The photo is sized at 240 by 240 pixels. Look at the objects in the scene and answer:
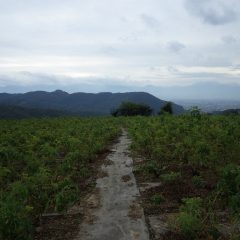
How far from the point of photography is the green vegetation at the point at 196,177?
643 cm

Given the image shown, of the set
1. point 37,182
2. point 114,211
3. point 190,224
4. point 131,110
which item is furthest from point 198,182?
point 131,110

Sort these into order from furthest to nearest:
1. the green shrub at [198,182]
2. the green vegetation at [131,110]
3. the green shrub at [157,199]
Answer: the green vegetation at [131,110]
the green shrub at [198,182]
the green shrub at [157,199]

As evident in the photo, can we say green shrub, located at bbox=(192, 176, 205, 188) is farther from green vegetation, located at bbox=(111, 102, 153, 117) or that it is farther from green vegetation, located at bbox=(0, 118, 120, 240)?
green vegetation, located at bbox=(111, 102, 153, 117)

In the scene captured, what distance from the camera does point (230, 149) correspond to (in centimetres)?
1248

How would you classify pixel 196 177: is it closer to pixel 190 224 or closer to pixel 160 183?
pixel 160 183

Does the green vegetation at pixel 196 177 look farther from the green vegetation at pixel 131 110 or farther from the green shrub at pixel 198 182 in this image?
the green vegetation at pixel 131 110

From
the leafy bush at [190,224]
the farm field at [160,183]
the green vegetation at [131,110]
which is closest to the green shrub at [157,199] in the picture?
the farm field at [160,183]

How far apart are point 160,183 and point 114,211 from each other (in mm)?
2590

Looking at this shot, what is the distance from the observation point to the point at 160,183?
1026 cm

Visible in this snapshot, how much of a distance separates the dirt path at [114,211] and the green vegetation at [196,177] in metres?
0.43

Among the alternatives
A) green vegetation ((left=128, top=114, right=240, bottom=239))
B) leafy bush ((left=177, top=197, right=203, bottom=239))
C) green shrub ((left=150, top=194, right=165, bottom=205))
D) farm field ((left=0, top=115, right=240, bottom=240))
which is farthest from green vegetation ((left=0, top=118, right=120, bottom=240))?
leafy bush ((left=177, top=197, right=203, bottom=239))

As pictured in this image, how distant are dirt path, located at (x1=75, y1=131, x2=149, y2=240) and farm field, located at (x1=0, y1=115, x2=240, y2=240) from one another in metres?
0.23

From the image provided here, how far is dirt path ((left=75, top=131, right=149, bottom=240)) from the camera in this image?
6.71m

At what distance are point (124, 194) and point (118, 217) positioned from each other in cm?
175
